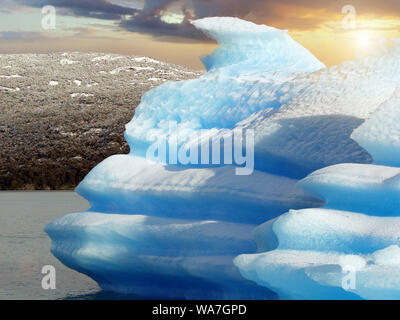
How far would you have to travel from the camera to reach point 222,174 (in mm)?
6727

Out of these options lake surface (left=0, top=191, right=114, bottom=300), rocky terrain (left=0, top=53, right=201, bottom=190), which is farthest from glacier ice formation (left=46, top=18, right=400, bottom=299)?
rocky terrain (left=0, top=53, right=201, bottom=190)

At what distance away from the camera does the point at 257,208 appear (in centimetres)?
632

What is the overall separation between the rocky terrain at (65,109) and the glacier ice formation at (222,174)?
4970 centimetres

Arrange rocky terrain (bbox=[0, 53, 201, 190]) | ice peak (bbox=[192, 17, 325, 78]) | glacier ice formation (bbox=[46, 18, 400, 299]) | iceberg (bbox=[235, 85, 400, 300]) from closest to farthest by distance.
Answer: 1. iceberg (bbox=[235, 85, 400, 300])
2. glacier ice formation (bbox=[46, 18, 400, 299])
3. ice peak (bbox=[192, 17, 325, 78])
4. rocky terrain (bbox=[0, 53, 201, 190])

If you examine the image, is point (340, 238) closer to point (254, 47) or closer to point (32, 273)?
point (254, 47)

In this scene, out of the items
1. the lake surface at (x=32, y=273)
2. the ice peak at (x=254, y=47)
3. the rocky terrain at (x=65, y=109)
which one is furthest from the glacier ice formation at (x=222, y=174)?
the rocky terrain at (x=65, y=109)

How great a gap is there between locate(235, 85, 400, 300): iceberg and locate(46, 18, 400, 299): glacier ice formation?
0.04 meters

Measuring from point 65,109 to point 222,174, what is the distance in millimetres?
62825

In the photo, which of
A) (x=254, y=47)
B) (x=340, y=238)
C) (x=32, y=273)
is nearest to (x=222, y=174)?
(x=340, y=238)

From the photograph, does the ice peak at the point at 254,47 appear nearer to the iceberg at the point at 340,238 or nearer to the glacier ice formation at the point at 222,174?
the glacier ice formation at the point at 222,174

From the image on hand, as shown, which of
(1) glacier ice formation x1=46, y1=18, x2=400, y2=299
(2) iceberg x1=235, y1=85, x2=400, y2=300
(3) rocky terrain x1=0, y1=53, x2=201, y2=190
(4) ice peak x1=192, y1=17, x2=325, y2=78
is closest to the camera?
(2) iceberg x1=235, y1=85, x2=400, y2=300

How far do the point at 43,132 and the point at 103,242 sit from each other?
58827 mm

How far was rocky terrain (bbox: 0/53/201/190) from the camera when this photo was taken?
58812 millimetres

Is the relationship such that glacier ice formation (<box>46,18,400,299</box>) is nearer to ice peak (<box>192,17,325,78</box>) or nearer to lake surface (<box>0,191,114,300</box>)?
ice peak (<box>192,17,325,78</box>)
